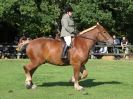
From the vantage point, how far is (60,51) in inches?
659

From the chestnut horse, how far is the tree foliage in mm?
20301

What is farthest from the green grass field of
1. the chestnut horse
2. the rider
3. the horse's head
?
the horse's head

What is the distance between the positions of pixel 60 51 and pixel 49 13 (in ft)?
71.2

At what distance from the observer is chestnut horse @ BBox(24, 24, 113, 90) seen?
1662 centimetres

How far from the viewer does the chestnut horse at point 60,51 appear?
16625mm

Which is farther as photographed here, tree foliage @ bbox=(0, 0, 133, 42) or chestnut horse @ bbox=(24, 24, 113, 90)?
tree foliage @ bbox=(0, 0, 133, 42)

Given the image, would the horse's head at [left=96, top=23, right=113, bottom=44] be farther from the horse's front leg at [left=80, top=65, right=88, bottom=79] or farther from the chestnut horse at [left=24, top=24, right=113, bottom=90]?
the horse's front leg at [left=80, top=65, right=88, bottom=79]

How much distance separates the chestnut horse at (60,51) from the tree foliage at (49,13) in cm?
2030

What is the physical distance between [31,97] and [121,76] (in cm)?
805

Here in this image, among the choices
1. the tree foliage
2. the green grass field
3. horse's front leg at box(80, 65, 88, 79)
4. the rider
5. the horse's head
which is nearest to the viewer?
the green grass field

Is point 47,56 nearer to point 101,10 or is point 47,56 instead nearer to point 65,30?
point 65,30

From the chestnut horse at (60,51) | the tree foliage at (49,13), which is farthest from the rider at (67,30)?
the tree foliage at (49,13)

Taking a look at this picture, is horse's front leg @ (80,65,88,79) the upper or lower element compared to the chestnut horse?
lower

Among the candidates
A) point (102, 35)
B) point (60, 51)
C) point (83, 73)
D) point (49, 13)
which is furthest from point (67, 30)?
point (49, 13)
